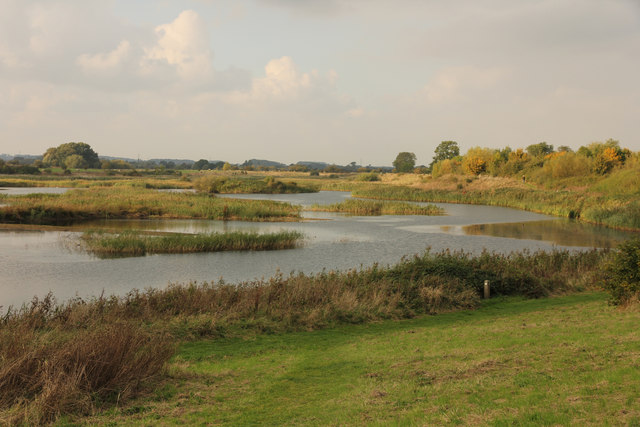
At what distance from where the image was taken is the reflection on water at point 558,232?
37.6m

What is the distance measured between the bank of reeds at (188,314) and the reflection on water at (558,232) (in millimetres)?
16060

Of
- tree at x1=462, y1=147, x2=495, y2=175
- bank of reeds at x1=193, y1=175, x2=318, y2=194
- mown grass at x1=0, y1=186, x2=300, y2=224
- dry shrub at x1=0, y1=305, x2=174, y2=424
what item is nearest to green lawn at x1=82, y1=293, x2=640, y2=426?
dry shrub at x1=0, y1=305, x2=174, y2=424

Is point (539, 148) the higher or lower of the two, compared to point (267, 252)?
higher

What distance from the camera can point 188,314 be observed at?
14.3m

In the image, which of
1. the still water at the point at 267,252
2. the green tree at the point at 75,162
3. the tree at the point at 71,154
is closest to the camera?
the still water at the point at 267,252

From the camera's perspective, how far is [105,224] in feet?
137

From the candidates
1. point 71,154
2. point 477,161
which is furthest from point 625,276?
point 71,154

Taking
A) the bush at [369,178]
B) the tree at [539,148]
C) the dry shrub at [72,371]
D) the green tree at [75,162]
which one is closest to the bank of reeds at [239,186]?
the bush at [369,178]

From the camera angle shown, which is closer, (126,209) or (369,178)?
(126,209)

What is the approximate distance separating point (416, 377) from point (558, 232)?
39251 mm

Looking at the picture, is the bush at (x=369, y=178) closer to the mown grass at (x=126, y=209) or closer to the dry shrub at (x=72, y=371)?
the mown grass at (x=126, y=209)

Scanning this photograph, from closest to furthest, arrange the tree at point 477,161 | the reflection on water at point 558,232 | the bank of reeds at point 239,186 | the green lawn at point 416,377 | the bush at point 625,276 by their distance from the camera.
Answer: the green lawn at point 416,377
the bush at point 625,276
the reflection on water at point 558,232
the bank of reeds at point 239,186
the tree at point 477,161

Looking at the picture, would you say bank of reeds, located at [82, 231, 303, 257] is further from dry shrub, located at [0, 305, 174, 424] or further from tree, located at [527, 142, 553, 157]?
tree, located at [527, 142, 553, 157]

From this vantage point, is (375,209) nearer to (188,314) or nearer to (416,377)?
(188,314)
